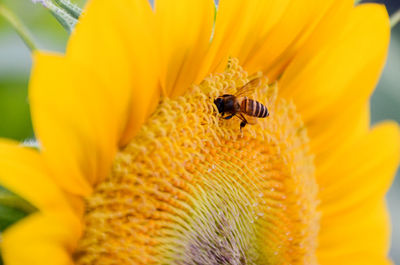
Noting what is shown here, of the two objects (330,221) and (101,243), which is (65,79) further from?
(330,221)

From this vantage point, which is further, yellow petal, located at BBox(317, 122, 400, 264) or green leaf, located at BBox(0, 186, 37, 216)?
yellow petal, located at BBox(317, 122, 400, 264)

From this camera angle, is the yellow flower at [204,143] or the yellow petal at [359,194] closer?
the yellow flower at [204,143]

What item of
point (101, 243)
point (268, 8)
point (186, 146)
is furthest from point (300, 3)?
point (101, 243)

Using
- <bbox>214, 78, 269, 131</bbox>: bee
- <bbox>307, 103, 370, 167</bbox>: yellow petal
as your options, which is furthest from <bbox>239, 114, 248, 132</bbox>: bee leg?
<bbox>307, 103, 370, 167</bbox>: yellow petal

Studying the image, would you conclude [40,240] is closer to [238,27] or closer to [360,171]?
[238,27]

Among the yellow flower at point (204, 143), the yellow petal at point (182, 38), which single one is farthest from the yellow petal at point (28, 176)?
the yellow petal at point (182, 38)

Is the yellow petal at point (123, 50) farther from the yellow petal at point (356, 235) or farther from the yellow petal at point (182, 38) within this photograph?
the yellow petal at point (356, 235)

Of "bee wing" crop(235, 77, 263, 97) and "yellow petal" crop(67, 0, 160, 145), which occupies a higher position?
"bee wing" crop(235, 77, 263, 97)

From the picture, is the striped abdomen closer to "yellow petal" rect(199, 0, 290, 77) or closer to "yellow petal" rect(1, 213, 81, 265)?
"yellow petal" rect(199, 0, 290, 77)

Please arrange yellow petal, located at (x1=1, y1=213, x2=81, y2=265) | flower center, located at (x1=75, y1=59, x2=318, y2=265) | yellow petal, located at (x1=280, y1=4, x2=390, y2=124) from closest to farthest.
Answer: yellow petal, located at (x1=1, y1=213, x2=81, y2=265)
flower center, located at (x1=75, y1=59, x2=318, y2=265)
yellow petal, located at (x1=280, y1=4, x2=390, y2=124)
